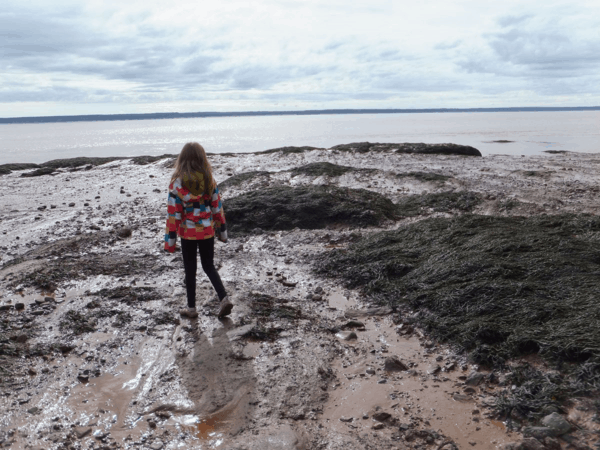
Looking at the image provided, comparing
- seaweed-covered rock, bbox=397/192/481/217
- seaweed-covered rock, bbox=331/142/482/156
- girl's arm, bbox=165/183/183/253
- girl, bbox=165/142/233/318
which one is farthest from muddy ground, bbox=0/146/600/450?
seaweed-covered rock, bbox=331/142/482/156

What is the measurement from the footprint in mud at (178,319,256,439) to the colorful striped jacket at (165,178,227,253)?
115 centimetres

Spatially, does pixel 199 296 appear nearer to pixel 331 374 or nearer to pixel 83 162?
pixel 331 374

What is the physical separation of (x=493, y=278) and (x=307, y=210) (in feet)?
15.8

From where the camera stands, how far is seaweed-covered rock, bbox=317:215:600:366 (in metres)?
4.49

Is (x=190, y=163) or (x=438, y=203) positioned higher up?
(x=190, y=163)

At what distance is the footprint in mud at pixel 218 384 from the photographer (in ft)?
12.5

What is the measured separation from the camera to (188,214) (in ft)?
18.0

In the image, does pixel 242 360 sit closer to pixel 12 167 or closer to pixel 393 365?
pixel 393 365

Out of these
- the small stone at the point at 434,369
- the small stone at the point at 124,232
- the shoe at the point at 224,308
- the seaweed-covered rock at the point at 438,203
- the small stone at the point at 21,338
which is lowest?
the small stone at the point at 434,369

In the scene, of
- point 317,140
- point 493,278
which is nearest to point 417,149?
point 493,278

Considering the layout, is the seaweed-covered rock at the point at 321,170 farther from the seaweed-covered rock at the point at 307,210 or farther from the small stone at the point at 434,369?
the small stone at the point at 434,369

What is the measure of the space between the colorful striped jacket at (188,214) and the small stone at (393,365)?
2.45 metres

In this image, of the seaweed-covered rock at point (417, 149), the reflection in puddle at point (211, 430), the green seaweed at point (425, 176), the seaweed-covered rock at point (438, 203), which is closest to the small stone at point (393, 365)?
the reflection in puddle at point (211, 430)

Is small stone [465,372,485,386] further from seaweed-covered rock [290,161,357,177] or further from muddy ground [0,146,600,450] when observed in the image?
seaweed-covered rock [290,161,357,177]
